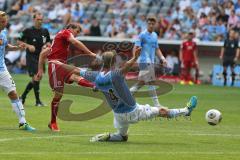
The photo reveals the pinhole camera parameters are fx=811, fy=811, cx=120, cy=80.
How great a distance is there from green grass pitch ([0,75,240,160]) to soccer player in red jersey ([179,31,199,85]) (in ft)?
Answer: 42.9

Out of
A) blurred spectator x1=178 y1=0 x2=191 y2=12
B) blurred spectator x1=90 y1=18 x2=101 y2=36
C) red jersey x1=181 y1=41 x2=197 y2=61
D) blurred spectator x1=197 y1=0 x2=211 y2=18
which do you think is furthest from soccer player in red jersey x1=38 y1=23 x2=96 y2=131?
blurred spectator x1=90 y1=18 x2=101 y2=36

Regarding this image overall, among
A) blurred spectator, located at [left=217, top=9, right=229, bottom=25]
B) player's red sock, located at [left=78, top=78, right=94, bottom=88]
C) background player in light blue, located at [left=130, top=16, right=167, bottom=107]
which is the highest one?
player's red sock, located at [left=78, top=78, right=94, bottom=88]

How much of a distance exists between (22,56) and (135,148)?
1063 inches

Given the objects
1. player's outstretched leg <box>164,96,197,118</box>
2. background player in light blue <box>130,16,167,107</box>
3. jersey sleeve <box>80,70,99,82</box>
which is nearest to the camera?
player's outstretched leg <box>164,96,197,118</box>

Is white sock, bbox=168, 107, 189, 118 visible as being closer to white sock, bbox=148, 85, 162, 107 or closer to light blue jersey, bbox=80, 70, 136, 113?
light blue jersey, bbox=80, 70, 136, 113

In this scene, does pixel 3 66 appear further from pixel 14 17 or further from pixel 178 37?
pixel 14 17

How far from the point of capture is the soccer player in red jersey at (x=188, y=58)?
35.4 m

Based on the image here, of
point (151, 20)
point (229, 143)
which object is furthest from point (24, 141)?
point (151, 20)

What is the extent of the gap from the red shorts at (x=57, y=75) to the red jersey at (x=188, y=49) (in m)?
19.1

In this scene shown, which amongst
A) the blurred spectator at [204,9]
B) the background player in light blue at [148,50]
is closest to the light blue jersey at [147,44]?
the background player in light blue at [148,50]

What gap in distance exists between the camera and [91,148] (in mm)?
13547

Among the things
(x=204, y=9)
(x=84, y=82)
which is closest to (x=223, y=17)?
(x=204, y=9)

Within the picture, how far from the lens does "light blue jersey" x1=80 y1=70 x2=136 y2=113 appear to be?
14.4m

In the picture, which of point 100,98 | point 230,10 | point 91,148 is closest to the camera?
point 91,148
